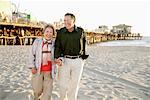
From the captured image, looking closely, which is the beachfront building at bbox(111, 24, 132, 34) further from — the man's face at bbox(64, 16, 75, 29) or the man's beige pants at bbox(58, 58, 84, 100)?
the man's face at bbox(64, 16, 75, 29)

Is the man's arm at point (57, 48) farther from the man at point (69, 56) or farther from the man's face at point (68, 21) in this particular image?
the man's face at point (68, 21)

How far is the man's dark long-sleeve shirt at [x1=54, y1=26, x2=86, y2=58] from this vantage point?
5.10 meters

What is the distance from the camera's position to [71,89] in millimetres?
5207

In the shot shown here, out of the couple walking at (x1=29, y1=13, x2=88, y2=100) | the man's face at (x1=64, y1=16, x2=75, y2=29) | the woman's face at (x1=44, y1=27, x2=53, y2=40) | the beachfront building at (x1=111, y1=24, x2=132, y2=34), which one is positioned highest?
the beachfront building at (x1=111, y1=24, x2=132, y2=34)

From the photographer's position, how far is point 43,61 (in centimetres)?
516

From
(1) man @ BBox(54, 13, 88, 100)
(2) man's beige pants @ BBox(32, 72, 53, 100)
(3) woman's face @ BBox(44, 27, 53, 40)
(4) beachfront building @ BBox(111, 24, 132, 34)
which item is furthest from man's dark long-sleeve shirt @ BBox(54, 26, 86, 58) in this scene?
(4) beachfront building @ BBox(111, 24, 132, 34)

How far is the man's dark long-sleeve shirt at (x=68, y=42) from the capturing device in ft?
16.7

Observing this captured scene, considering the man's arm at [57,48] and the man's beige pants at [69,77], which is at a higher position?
the man's arm at [57,48]

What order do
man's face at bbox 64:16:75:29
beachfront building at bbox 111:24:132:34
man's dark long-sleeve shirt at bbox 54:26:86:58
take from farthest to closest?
beachfront building at bbox 111:24:132:34 → man's dark long-sleeve shirt at bbox 54:26:86:58 → man's face at bbox 64:16:75:29

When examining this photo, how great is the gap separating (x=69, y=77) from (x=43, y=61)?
0.50m

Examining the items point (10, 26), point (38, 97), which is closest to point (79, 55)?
point (38, 97)

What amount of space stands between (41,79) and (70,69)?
51 cm

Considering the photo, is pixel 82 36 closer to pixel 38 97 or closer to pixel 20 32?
pixel 38 97

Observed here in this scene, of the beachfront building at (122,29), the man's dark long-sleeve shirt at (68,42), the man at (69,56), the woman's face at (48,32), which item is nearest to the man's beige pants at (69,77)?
the man at (69,56)
